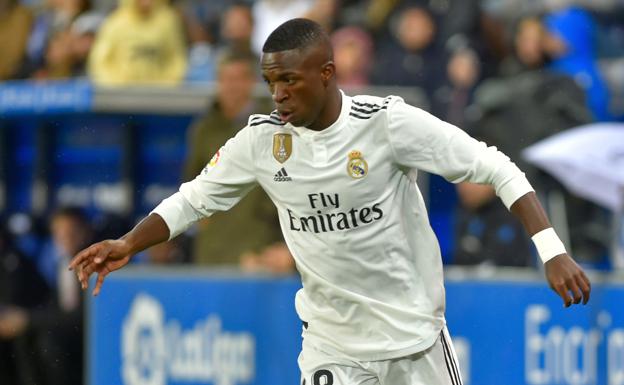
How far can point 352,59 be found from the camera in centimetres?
1235

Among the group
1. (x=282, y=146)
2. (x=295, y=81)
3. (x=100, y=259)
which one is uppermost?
(x=295, y=81)

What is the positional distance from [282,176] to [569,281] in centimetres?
138

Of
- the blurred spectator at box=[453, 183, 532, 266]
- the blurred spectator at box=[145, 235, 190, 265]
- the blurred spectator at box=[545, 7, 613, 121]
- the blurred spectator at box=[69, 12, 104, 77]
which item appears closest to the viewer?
the blurred spectator at box=[453, 183, 532, 266]

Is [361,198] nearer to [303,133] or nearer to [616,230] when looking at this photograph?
[303,133]

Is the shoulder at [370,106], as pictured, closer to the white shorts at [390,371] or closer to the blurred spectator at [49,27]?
the white shorts at [390,371]

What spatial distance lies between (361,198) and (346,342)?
0.64 meters

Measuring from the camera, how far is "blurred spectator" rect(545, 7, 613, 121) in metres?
11.2

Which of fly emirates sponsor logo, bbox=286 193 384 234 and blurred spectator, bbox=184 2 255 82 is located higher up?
blurred spectator, bbox=184 2 255 82

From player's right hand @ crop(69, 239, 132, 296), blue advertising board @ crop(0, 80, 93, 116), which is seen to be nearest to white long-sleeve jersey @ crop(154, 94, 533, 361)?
player's right hand @ crop(69, 239, 132, 296)

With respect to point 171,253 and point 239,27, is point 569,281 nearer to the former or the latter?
point 171,253

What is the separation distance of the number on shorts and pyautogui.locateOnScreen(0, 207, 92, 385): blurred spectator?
573 cm

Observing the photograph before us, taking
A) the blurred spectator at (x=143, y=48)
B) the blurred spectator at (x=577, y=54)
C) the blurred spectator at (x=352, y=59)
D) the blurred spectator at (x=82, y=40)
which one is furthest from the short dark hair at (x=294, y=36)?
the blurred spectator at (x=82, y=40)

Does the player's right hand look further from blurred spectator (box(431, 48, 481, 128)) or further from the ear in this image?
blurred spectator (box(431, 48, 481, 128))

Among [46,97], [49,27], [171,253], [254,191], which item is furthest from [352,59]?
[49,27]
